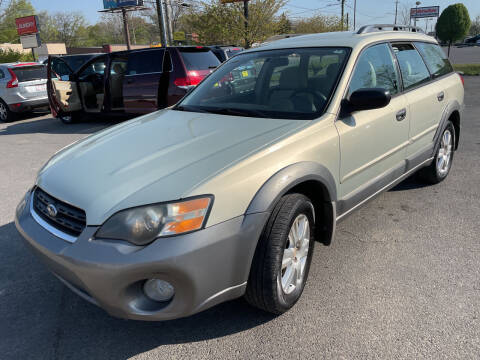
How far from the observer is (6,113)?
11047 mm

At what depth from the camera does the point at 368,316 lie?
2.43 m

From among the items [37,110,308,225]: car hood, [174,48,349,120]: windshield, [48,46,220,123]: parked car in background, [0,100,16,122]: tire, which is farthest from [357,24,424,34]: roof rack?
[0,100,16,122]: tire

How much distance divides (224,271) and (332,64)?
72.8 inches

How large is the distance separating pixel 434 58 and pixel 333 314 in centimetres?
319

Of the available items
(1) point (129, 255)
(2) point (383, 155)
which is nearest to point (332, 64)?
(2) point (383, 155)

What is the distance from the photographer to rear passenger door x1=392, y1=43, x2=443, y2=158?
11.8ft

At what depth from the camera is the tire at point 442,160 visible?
439 cm

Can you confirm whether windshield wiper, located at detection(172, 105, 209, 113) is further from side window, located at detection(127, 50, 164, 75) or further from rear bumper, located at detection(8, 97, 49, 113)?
rear bumper, located at detection(8, 97, 49, 113)

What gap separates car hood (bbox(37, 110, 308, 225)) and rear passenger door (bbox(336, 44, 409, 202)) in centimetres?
46

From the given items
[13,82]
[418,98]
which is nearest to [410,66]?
[418,98]

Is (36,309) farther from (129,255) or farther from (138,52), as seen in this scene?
(138,52)

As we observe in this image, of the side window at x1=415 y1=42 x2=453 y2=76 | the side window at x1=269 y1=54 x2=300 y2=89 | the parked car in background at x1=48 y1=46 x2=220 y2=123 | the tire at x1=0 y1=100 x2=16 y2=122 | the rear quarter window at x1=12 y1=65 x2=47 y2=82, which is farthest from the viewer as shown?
→ the tire at x1=0 y1=100 x2=16 y2=122

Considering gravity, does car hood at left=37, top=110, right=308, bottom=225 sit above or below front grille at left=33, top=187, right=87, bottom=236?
above

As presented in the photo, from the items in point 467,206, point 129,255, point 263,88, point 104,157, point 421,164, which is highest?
point 263,88
